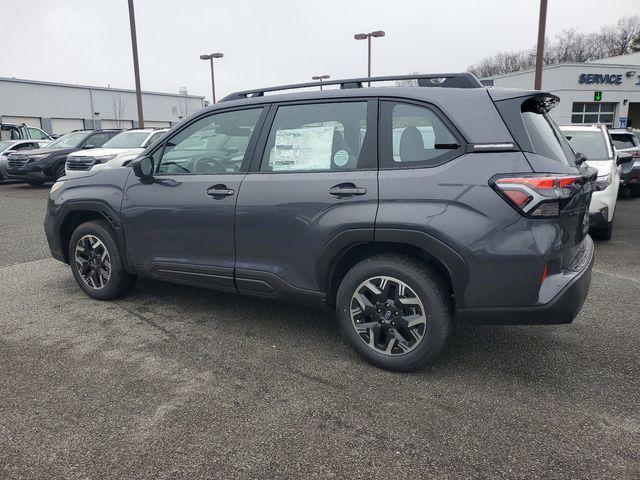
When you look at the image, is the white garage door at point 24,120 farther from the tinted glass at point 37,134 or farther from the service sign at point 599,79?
the service sign at point 599,79

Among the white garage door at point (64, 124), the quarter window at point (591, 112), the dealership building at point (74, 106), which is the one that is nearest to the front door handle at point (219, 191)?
the quarter window at point (591, 112)

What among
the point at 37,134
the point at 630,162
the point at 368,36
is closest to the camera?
the point at 630,162

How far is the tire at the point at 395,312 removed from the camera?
10.1 feet

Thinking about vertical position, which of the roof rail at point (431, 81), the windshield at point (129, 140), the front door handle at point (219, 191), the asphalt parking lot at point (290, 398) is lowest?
the asphalt parking lot at point (290, 398)

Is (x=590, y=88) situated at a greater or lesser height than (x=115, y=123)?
greater

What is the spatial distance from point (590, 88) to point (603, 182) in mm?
33959

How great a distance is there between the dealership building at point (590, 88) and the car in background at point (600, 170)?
29628 millimetres

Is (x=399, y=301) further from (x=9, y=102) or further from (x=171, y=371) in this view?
(x=9, y=102)

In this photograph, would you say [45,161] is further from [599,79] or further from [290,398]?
[599,79]

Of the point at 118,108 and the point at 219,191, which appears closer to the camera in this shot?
the point at 219,191

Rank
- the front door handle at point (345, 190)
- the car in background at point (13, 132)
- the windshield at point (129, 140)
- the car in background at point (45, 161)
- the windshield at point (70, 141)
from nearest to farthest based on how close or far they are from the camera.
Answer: the front door handle at point (345, 190)
the windshield at point (129, 140)
the car in background at point (45, 161)
the windshield at point (70, 141)
the car in background at point (13, 132)

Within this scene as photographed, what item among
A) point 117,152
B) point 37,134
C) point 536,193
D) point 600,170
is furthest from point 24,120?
point 536,193

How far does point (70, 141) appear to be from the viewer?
609 inches

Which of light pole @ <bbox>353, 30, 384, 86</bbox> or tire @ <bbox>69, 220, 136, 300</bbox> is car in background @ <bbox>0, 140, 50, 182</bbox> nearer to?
tire @ <bbox>69, 220, 136, 300</bbox>
